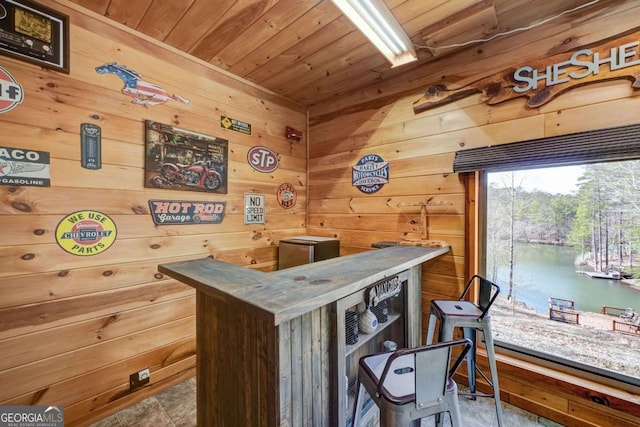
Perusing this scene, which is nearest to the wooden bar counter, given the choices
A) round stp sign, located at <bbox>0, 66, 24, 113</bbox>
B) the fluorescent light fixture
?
round stp sign, located at <bbox>0, 66, 24, 113</bbox>

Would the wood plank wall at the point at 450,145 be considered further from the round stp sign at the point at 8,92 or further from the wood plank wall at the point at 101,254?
the round stp sign at the point at 8,92

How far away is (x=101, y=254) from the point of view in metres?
1.72

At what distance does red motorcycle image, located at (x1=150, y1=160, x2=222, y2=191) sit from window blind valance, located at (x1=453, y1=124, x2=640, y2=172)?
1982 mm

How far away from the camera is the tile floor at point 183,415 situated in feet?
5.57

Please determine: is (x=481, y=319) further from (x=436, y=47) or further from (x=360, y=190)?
(x=436, y=47)

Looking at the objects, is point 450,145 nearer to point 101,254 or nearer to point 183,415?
point 101,254

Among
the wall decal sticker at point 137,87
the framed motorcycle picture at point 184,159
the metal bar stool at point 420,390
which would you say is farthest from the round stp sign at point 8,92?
the metal bar stool at point 420,390

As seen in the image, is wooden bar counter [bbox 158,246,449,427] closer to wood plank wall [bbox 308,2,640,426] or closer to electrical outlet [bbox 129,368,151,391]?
electrical outlet [bbox 129,368,151,391]

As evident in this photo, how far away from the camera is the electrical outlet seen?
6.07 ft

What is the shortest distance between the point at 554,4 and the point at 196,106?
2.56m

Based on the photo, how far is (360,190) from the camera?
271cm

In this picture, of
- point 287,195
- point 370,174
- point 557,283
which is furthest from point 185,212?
point 557,283

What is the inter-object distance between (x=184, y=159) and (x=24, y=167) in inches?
34.0

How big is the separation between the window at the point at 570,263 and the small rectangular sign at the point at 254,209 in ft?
6.51
